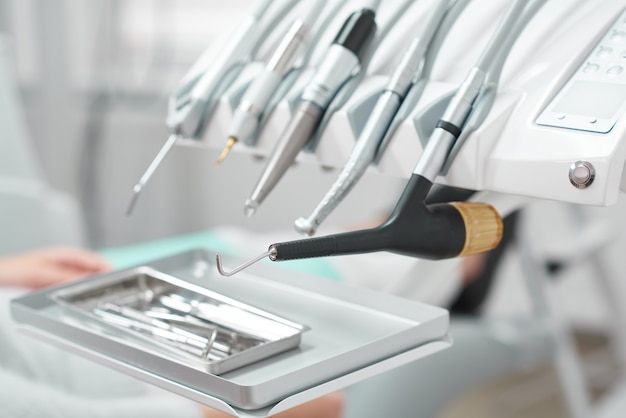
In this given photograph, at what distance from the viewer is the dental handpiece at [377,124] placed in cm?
49

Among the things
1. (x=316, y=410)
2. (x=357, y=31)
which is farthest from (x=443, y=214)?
(x=316, y=410)

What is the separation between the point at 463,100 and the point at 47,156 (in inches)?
83.0

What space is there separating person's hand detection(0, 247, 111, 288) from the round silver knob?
2.54 feet

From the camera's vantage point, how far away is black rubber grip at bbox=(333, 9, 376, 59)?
550 mm

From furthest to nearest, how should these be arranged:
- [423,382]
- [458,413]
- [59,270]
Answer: [458,413], [423,382], [59,270]

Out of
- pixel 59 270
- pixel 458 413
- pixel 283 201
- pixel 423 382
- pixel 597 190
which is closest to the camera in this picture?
pixel 597 190

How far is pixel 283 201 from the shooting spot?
237 cm

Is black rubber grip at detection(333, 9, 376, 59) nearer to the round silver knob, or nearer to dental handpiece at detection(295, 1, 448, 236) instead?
dental handpiece at detection(295, 1, 448, 236)

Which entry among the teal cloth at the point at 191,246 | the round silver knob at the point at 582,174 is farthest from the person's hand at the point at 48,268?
the round silver knob at the point at 582,174

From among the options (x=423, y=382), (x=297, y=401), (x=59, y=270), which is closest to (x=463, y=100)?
(x=297, y=401)

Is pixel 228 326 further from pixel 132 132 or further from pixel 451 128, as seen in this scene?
pixel 132 132

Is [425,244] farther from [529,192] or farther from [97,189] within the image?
[97,189]

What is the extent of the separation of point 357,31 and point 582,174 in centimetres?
18

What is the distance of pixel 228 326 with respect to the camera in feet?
1.74
